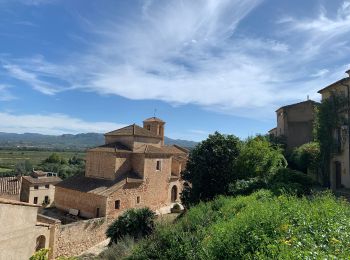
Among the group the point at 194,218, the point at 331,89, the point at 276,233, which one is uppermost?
the point at 331,89

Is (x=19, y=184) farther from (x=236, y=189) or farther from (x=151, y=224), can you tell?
(x=236, y=189)

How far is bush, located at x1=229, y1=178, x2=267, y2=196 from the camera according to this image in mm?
19203

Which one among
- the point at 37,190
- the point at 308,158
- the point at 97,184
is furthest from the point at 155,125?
the point at 308,158

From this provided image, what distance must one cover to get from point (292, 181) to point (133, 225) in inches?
421

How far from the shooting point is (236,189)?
20.3m

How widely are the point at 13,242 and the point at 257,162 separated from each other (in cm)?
1646

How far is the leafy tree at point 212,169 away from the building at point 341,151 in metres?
7.31

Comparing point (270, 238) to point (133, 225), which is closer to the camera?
point (270, 238)

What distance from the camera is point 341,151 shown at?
21.1 metres

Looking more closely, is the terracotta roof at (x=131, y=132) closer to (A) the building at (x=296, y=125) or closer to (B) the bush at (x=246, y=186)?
(B) the bush at (x=246, y=186)

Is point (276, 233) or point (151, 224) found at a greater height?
point (276, 233)

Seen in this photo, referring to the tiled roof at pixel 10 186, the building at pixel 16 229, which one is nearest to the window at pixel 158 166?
the building at pixel 16 229

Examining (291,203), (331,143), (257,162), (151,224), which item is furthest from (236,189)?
(291,203)

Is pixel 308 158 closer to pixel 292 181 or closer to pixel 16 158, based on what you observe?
pixel 292 181
